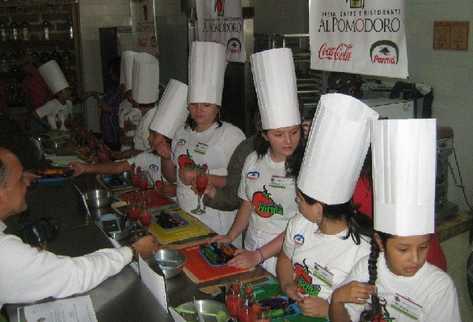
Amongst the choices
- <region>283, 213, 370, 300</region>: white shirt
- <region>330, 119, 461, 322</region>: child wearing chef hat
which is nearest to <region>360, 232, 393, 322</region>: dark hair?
<region>330, 119, 461, 322</region>: child wearing chef hat

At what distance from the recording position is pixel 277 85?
9.39 feet

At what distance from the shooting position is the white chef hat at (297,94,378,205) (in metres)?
2.04

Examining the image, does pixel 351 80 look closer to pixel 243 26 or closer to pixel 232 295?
pixel 243 26

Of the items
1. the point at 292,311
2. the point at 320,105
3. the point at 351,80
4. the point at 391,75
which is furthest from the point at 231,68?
the point at 292,311

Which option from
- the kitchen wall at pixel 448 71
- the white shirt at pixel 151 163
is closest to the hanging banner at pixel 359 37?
the white shirt at pixel 151 163

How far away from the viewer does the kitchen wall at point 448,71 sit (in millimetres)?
4703

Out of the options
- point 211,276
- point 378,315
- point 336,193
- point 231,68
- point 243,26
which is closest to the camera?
point 378,315

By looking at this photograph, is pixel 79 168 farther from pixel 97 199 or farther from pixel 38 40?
pixel 38 40

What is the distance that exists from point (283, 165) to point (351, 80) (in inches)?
91.2

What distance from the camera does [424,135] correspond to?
1.73 m

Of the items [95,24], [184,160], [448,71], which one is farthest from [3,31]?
[448,71]

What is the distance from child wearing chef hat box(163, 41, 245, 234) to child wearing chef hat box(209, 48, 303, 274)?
0.45 m

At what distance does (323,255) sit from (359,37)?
1.47 metres

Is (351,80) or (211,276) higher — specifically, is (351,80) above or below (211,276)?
above
